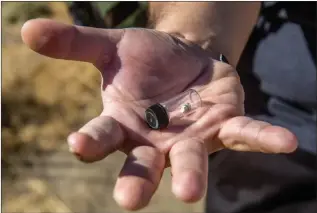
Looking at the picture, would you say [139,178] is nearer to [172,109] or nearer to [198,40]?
[172,109]

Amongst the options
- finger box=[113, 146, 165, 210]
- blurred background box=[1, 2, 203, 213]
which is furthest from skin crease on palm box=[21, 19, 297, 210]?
blurred background box=[1, 2, 203, 213]

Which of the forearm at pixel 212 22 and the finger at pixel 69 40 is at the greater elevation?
the finger at pixel 69 40

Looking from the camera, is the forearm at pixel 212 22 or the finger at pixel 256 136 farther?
the forearm at pixel 212 22

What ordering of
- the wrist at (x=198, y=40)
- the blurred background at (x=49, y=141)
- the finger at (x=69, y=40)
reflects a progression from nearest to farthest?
1. the finger at (x=69, y=40)
2. the wrist at (x=198, y=40)
3. the blurred background at (x=49, y=141)

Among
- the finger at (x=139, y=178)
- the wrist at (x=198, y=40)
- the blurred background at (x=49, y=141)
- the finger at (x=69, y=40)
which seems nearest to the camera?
the finger at (x=139, y=178)

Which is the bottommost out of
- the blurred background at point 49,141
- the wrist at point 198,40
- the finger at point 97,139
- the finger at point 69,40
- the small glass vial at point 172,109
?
the blurred background at point 49,141

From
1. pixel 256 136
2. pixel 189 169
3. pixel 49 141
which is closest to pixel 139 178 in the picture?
pixel 189 169

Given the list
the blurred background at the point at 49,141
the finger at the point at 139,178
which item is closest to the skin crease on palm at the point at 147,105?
the finger at the point at 139,178

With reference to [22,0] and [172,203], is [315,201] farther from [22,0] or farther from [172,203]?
[22,0]

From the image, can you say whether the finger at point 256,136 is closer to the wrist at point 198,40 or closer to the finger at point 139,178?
the finger at point 139,178
